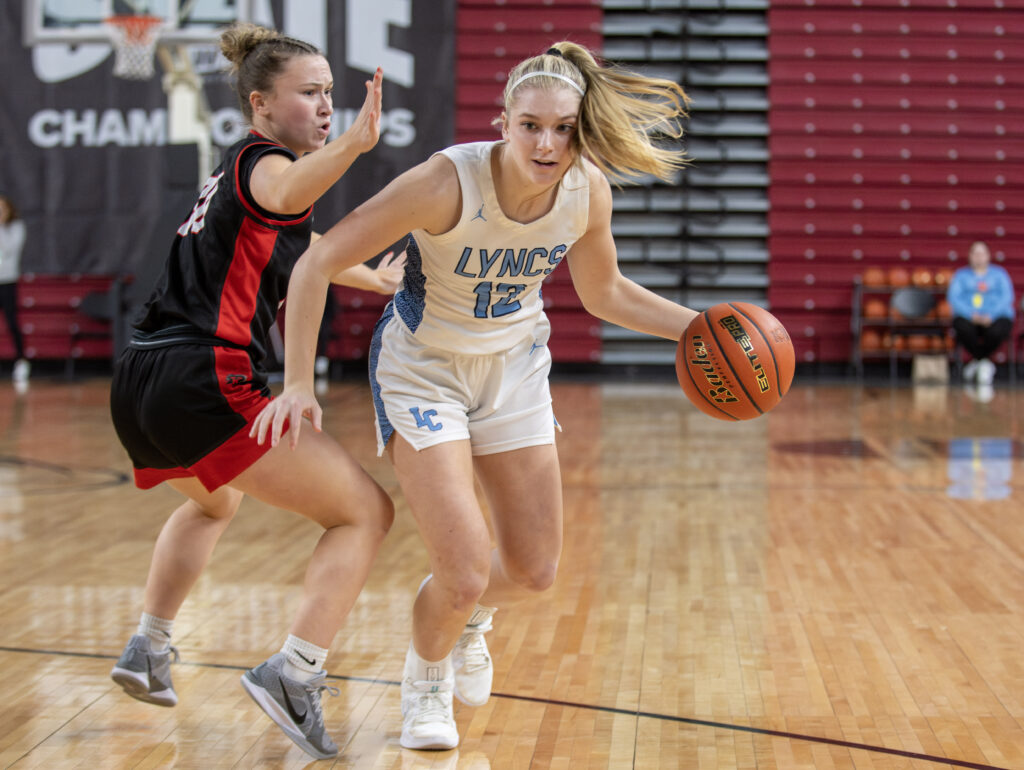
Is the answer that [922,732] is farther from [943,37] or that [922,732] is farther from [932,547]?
[943,37]

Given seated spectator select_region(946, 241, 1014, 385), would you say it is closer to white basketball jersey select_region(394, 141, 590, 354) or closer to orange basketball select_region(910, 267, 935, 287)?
orange basketball select_region(910, 267, 935, 287)

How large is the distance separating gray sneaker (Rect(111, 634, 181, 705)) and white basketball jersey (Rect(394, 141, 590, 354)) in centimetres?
89

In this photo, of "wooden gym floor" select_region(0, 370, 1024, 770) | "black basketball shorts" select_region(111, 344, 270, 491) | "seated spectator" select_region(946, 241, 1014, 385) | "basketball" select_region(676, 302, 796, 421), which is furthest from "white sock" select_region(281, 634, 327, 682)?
"seated spectator" select_region(946, 241, 1014, 385)

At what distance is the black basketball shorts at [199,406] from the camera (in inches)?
88.8

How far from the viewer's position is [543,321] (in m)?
2.66

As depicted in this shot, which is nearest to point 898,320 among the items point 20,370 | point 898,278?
point 898,278

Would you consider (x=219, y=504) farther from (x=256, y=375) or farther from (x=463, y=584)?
(x=463, y=584)

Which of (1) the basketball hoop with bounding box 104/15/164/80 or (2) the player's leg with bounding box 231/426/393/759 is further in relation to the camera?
(1) the basketball hoop with bounding box 104/15/164/80

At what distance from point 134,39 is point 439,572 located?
10521 millimetres

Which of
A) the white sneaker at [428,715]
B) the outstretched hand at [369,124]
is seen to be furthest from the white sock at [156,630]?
the outstretched hand at [369,124]

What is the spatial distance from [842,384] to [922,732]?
31.0 feet

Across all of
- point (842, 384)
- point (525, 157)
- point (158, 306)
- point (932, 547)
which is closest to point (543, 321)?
point (525, 157)

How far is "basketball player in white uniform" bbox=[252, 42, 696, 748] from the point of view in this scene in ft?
7.31

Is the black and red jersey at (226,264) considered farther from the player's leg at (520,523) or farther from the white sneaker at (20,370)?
the white sneaker at (20,370)
